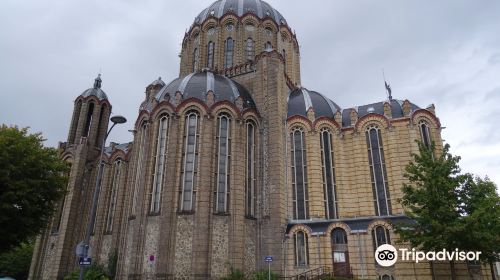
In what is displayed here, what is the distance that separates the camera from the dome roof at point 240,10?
4888 centimetres

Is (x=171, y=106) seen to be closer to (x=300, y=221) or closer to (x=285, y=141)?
(x=285, y=141)

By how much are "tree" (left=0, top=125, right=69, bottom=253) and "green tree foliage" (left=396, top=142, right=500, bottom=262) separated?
77.3ft

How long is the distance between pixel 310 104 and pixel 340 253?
14.7m

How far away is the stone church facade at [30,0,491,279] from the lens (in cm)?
Result: 3022

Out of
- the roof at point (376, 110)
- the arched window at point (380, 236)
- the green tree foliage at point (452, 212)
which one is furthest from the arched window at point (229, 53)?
the green tree foliage at point (452, 212)

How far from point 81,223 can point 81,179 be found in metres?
5.17

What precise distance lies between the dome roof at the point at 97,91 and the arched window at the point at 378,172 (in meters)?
35.1

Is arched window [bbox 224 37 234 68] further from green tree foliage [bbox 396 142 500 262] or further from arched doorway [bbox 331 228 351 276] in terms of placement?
green tree foliage [bbox 396 142 500 262]

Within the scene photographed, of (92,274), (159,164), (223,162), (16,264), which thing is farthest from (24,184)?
(16,264)

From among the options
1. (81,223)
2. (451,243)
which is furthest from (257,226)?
(81,223)

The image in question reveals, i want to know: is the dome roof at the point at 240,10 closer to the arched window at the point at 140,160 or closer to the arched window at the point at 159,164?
the arched window at the point at 140,160

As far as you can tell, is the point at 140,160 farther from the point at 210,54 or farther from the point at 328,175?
the point at 210,54

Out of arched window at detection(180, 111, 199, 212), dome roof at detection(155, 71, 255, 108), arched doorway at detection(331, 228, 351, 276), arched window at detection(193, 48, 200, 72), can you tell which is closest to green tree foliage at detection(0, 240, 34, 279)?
arched window at detection(193, 48, 200, 72)

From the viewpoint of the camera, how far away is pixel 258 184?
34312 mm
